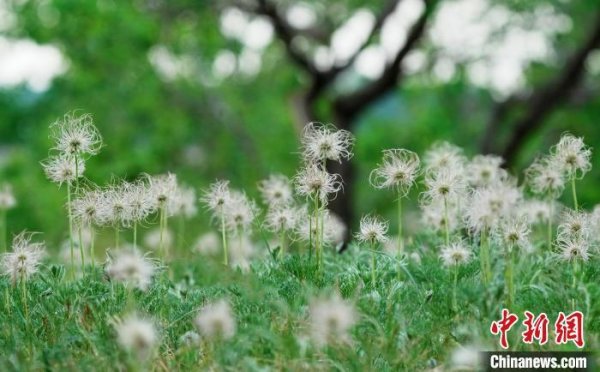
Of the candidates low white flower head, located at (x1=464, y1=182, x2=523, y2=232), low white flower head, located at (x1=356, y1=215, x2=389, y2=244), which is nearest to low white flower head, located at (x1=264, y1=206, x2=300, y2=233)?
low white flower head, located at (x1=356, y1=215, x2=389, y2=244)

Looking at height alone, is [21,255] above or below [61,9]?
below

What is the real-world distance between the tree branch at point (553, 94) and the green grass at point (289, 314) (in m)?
12.3

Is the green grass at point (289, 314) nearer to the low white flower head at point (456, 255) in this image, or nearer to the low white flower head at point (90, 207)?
the low white flower head at point (456, 255)

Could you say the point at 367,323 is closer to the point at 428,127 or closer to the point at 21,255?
the point at 21,255

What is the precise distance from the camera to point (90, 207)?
3.86 metres

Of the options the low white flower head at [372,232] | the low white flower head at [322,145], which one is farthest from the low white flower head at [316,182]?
the low white flower head at [372,232]

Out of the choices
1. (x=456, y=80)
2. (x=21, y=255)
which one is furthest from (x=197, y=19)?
(x=21, y=255)

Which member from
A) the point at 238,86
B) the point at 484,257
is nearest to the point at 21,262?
the point at 484,257

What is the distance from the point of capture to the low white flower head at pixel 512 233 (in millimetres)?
3684

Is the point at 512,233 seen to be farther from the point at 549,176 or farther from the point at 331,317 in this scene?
the point at 331,317

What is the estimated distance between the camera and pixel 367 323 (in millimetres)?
3262

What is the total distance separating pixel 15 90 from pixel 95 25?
1079 cm

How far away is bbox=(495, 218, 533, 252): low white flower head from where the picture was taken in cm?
368

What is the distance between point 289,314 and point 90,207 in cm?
115
